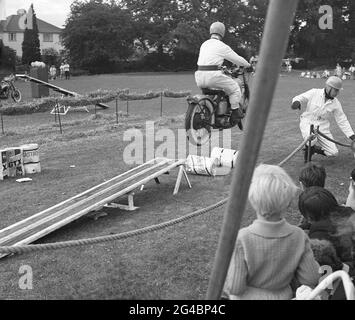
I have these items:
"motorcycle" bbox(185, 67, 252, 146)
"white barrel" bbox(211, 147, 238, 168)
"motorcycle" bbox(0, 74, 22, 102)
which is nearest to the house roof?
"motorcycle" bbox(0, 74, 22, 102)

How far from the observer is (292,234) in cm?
253

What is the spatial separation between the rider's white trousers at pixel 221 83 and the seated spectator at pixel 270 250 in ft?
20.1

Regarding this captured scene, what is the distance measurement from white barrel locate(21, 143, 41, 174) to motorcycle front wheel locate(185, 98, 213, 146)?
2.65 metres

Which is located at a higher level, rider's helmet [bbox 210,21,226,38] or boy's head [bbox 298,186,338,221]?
rider's helmet [bbox 210,21,226,38]

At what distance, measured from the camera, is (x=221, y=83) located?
874 cm

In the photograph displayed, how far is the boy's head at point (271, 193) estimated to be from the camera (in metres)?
2.41

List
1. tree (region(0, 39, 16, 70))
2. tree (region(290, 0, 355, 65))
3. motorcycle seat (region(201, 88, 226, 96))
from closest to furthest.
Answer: motorcycle seat (region(201, 88, 226, 96))
tree (region(0, 39, 16, 70))
tree (region(290, 0, 355, 65))

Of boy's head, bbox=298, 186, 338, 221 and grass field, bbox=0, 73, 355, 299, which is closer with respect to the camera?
boy's head, bbox=298, 186, 338, 221

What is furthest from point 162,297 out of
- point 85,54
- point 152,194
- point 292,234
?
point 85,54

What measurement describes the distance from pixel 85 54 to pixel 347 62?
31.2 m

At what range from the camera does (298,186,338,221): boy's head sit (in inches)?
134

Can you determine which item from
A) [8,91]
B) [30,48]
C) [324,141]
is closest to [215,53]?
[324,141]

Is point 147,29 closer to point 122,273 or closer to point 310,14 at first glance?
point 310,14

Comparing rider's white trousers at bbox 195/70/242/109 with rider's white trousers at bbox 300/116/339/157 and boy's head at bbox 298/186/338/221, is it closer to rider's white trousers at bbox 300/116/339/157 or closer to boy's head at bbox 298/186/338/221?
rider's white trousers at bbox 300/116/339/157
